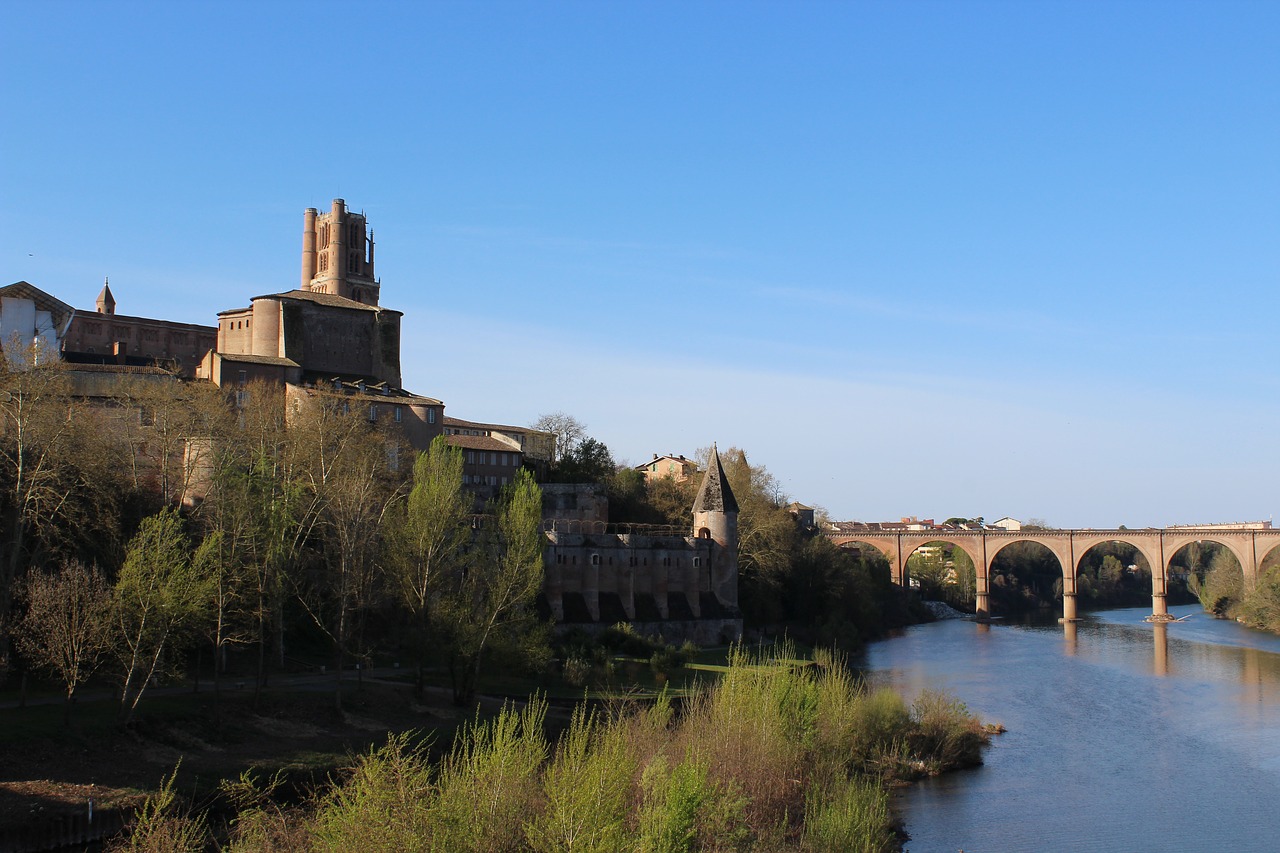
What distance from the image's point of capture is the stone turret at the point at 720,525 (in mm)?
52344

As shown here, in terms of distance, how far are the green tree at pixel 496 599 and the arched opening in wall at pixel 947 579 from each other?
205 feet

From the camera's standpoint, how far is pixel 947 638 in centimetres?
6719

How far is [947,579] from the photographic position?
9688 centimetres

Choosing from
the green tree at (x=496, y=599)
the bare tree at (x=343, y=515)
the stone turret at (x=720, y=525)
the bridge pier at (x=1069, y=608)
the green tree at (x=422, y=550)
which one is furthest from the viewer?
the bridge pier at (x=1069, y=608)

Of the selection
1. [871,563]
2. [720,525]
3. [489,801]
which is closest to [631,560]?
[720,525]

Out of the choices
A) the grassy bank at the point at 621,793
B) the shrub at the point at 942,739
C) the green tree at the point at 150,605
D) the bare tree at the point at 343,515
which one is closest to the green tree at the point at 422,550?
the bare tree at the point at 343,515

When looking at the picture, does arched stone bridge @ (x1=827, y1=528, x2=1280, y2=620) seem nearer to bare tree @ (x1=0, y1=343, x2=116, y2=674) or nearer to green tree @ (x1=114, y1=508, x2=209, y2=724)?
bare tree @ (x1=0, y1=343, x2=116, y2=674)

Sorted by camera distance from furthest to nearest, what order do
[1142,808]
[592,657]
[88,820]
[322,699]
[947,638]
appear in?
[947,638] → [592,657] → [322,699] → [1142,808] → [88,820]

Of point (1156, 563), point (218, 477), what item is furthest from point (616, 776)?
point (1156, 563)

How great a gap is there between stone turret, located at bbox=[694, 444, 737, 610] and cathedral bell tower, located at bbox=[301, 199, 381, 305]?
3544 centimetres

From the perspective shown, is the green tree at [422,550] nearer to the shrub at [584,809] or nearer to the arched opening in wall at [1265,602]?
the shrub at [584,809]

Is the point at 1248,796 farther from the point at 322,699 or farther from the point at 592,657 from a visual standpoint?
the point at 322,699

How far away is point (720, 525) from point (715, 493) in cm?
145

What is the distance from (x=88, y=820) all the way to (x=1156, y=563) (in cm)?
7682
